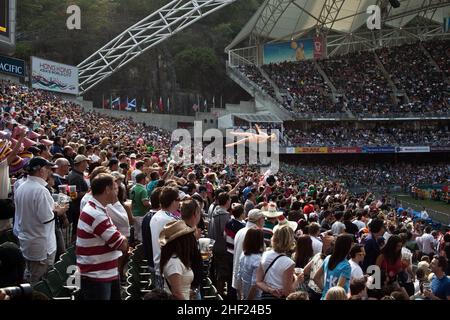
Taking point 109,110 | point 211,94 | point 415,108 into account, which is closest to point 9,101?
point 109,110

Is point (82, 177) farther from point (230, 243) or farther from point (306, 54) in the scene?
point (306, 54)

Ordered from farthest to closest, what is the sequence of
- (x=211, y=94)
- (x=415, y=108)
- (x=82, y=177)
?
1. (x=211, y=94)
2. (x=415, y=108)
3. (x=82, y=177)

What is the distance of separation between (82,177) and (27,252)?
204cm

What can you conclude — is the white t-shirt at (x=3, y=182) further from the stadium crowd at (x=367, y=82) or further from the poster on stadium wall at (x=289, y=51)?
the poster on stadium wall at (x=289, y=51)

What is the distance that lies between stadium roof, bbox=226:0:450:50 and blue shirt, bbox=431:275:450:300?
4033 cm

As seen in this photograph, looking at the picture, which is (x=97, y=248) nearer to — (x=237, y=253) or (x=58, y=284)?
(x=58, y=284)

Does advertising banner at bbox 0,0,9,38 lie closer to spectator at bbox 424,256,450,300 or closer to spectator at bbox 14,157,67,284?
spectator at bbox 14,157,67,284

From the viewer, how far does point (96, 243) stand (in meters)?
5.46

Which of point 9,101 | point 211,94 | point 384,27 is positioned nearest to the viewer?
point 9,101

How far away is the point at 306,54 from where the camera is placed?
5144 cm

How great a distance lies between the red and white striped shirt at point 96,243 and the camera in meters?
5.40

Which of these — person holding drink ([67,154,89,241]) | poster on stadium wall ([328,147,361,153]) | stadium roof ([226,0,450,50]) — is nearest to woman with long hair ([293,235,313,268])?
person holding drink ([67,154,89,241])

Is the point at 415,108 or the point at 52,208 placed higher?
the point at 415,108

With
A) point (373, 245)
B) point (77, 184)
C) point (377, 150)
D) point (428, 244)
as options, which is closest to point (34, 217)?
point (77, 184)
